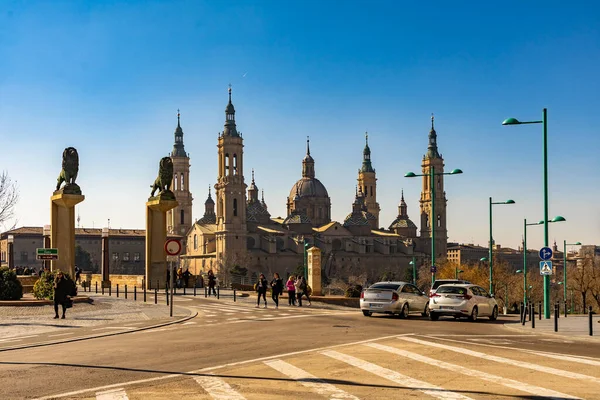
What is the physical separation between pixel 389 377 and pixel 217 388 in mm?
2620

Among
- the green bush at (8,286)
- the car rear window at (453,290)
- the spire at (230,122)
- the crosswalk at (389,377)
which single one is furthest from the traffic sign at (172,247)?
the spire at (230,122)

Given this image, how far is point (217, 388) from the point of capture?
10656 mm

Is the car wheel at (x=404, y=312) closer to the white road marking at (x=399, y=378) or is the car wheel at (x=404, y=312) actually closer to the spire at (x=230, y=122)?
the white road marking at (x=399, y=378)

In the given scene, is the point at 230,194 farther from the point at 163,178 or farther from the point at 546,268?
the point at 546,268

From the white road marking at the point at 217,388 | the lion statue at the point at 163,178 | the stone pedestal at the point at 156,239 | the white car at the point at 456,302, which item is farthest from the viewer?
the lion statue at the point at 163,178

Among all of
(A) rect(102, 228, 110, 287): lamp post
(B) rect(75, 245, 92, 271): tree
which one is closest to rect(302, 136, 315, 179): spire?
(B) rect(75, 245, 92, 271): tree

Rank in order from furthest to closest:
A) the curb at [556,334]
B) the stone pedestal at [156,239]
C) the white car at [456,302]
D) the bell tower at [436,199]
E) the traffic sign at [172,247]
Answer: the bell tower at [436,199], the stone pedestal at [156,239], the traffic sign at [172,247], the white car at [456,302], the curb at [556,334]

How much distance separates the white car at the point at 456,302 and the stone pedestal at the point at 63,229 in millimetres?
22666

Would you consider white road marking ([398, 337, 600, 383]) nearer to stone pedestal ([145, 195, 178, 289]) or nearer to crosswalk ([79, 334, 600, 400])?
crosswalk ([79, 334, 600, 400])

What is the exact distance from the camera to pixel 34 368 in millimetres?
13023

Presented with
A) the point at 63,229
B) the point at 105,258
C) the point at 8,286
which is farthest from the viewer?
the point at 105,258

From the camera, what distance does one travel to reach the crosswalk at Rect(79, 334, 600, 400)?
400 inches

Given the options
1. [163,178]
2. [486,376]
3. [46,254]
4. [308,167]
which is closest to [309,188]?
[308,167]

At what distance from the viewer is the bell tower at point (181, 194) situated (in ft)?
545
